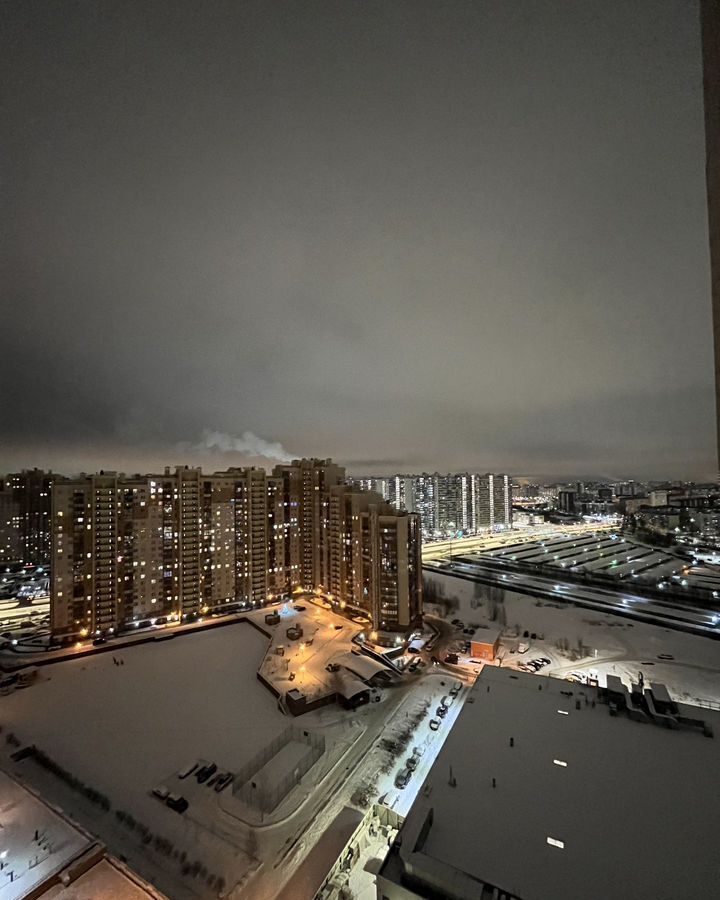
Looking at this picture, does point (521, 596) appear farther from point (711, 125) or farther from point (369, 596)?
point (711, 125)

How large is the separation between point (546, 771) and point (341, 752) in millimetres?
7065

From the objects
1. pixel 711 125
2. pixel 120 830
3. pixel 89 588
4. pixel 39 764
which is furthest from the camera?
pixel 89 588

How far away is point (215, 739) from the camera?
42.9ft

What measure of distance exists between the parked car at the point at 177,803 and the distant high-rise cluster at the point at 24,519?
34743mm

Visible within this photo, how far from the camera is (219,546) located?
25.8 metres

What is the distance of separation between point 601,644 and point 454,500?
40.5 m

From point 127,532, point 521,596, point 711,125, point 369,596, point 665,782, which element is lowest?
point 521,596

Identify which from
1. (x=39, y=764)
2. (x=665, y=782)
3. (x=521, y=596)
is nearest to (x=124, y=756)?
(x=39, y=764)

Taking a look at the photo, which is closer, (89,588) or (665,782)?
(665,782)

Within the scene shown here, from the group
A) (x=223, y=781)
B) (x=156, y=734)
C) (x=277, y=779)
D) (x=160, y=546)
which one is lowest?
(x=156, y=734)

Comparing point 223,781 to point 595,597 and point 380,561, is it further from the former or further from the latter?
point 595,597

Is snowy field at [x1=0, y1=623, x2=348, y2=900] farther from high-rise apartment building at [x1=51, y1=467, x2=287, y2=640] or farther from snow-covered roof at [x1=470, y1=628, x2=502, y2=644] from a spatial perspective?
snow-covered roof at [x1=470, y1=628, x2=502, y2=644]

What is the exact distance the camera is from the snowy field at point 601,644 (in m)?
17.0

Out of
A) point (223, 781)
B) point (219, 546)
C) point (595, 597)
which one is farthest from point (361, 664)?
point (595, 597)
